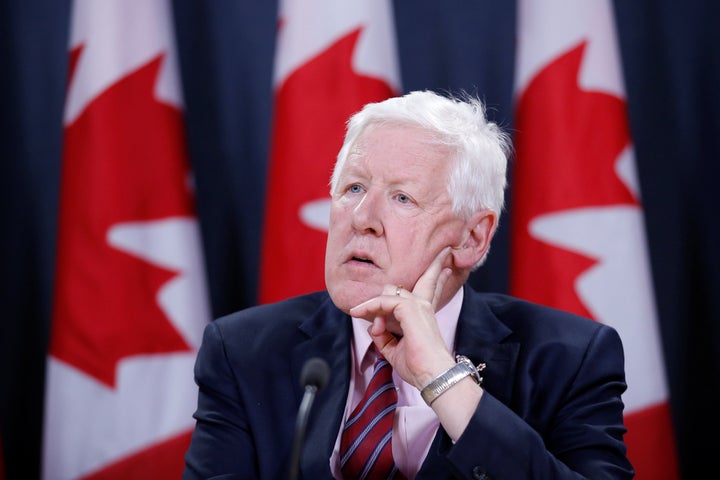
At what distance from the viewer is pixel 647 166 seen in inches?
132

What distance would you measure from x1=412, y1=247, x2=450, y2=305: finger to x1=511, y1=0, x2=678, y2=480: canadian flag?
1074 mm

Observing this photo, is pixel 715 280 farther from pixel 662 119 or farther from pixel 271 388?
pixel 271 388

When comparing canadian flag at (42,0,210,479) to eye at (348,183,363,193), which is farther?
canadian flag at (42,0,210,479)

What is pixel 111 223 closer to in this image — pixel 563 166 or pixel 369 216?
pixel 369 216

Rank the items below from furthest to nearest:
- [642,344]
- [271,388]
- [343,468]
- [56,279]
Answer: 1. [56,279]
2. [642,344]
3. [271,388]
4. [343,468]

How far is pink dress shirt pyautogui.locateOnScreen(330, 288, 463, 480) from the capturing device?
6.09 ft

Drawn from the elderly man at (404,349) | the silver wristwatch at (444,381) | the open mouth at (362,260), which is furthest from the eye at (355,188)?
the silver wristwatch at (444,381)

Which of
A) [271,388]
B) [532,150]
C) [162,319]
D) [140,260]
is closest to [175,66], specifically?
[140,260]

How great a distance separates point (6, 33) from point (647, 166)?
8.35 feet

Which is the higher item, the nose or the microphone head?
the nose

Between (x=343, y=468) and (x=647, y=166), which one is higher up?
(x=647, y=166)

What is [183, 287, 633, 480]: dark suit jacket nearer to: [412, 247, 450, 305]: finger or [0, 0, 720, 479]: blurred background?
[412, 247, 450, 305]: finger

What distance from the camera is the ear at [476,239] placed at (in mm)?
1976

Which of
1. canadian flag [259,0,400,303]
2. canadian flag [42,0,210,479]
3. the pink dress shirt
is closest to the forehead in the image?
the pink dress shirt
